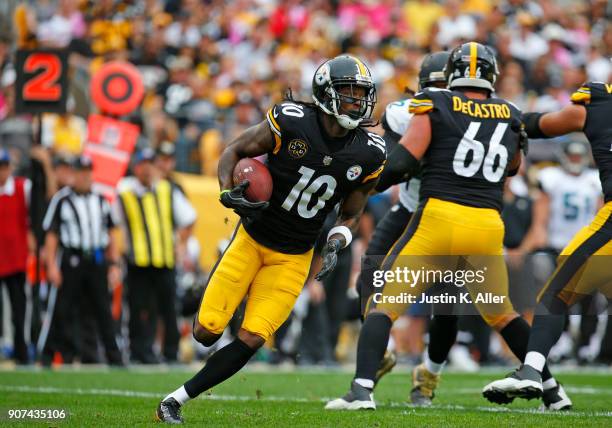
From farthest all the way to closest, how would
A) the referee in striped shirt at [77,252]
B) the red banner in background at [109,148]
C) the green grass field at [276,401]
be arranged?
1. the red banner in background at [109,148]
2. the referee in striped shirt at [77,252]
3. the green grass field at [276,401]

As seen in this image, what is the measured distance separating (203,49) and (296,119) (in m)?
11.2

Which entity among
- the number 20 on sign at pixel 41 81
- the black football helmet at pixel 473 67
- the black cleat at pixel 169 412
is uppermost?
the number 20 on sign at pixel 41 81

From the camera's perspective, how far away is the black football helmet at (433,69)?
7.40 m

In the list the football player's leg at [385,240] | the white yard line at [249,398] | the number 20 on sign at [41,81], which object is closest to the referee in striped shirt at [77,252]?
the number 20 on sign at [41,81]

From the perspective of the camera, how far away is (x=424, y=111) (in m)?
6.47

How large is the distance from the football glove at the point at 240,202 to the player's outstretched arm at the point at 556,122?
1.95 meters

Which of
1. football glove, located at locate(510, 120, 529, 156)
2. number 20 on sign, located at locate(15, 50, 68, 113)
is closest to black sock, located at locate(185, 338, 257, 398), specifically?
football glove, located at locate(510, 120, 529, 156)

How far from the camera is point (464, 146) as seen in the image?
6.47 m

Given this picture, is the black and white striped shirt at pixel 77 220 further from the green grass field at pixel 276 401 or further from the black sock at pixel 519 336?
the black sock at pixel 519 336

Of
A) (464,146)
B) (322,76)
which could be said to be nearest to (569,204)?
(464,146)

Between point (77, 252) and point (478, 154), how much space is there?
561cm

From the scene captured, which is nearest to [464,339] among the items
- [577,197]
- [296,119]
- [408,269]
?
[577,197]

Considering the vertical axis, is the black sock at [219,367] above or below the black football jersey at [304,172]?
below

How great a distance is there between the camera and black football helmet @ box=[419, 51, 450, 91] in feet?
24.3
